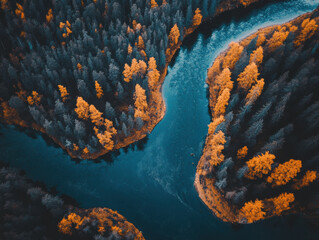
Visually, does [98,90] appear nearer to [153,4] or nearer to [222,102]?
[222,102]

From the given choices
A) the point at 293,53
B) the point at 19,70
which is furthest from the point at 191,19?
the point at 19,70

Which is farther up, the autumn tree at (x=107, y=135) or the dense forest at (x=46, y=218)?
the autumn tree at (x=107, y=135)

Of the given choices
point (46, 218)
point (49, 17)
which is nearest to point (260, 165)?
point (46, 218)

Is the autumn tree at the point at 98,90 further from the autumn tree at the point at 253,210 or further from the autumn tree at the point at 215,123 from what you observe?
the autumn tree at the point at 253,210

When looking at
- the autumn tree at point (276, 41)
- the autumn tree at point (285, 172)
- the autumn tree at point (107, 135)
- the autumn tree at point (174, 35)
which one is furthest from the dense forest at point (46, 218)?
the autumn tree at point (276, 41)

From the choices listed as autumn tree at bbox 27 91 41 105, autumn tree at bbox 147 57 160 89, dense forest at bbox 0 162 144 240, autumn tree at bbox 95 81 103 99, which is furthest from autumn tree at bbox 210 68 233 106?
autumn tree at bbox 27 91 41 105

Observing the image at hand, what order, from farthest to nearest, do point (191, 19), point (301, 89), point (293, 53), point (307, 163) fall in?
1. point (191, 19)
2. point (293, 53)
3. point (301, 89)
4. point (307, 163)

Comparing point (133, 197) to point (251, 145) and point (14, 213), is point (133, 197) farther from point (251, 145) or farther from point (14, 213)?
point (251, 145)
